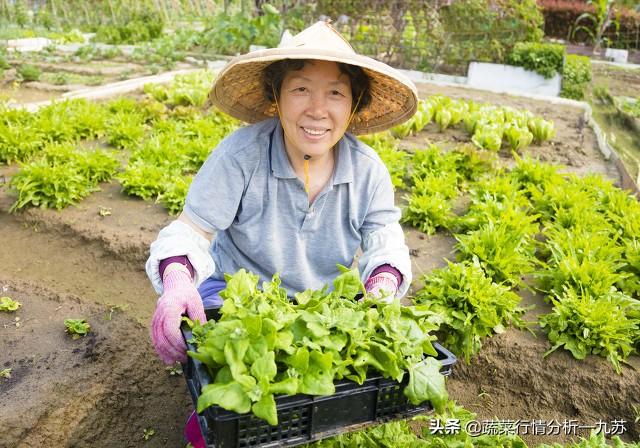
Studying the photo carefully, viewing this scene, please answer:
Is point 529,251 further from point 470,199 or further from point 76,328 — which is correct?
point 76,328

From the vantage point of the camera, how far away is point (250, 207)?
2.25 meters

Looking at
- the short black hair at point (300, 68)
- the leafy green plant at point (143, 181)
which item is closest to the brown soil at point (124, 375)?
the leafy green plant at point (143, 181)

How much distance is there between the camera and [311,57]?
191 centimetres

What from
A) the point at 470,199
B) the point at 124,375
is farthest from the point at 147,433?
the point at 470,199

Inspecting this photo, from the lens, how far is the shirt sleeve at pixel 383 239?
2.17 m

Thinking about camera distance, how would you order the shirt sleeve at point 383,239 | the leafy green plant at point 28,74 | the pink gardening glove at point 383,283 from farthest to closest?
the leafy green plant at point 28,74
the shirt sleeve at point 383,239
the pink gardening glove at point 383,283

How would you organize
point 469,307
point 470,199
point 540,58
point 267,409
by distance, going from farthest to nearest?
point 540,58 < point 470,199 < point 469,307 < point 267,409

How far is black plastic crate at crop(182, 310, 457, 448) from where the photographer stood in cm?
142

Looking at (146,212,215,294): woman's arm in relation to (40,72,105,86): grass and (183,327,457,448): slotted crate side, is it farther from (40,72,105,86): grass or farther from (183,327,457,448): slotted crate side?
(40,72,105,86): grass

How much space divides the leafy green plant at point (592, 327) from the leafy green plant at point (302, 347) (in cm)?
127

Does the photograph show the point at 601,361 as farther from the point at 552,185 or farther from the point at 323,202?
the point at 552,185

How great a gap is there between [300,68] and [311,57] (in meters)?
0.19

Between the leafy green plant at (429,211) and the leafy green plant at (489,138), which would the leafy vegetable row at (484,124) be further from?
the leafy green plant at (429,211)

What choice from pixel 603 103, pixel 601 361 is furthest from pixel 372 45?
pixel 601 361
